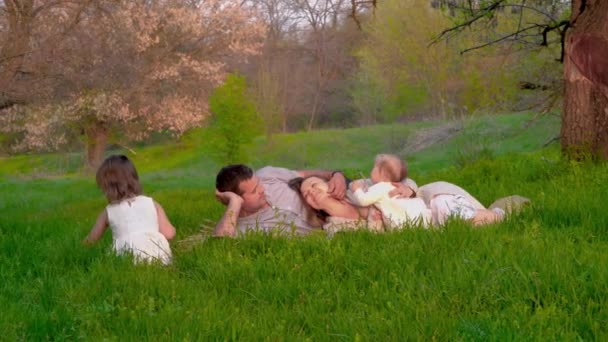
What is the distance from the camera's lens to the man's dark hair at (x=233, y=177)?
6.25 m

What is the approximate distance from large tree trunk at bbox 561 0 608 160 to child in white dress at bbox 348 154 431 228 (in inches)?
116

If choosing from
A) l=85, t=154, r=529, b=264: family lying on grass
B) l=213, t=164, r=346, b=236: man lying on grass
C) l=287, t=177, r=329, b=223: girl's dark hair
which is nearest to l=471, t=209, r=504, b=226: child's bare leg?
l=85, t=154, r=529, b=264: family lying on grass

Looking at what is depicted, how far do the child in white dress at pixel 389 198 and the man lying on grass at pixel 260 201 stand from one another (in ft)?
1.00

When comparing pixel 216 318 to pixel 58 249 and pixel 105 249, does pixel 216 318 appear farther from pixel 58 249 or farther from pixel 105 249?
pixel 58 249

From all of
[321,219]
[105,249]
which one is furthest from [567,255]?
[105,249]

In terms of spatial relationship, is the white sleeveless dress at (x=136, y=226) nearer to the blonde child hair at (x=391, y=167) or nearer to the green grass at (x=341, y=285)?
the green grass at (x=341, y=285)

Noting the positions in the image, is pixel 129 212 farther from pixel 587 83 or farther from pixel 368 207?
pixel 587 83

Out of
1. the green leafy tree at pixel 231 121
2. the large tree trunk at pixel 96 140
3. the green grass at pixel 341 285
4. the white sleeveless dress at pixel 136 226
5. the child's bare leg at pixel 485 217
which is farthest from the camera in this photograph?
the large tree trunk at pixel 96 140

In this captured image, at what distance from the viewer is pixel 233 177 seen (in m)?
6.24

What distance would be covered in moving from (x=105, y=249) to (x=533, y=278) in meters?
3.37

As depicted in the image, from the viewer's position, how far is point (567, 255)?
4254 mm

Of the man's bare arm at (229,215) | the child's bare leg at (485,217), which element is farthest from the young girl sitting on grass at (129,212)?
the child's bare leg at (485,217)

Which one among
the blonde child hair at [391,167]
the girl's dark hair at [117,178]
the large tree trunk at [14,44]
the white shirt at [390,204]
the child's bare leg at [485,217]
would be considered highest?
the large tree trunk at [14,44]

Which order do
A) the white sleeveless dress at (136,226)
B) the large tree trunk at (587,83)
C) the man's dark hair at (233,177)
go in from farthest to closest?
1. the large tree trunk at (587,83)
2. the man's dark hair at (233,177)
3. the white sleeveless dress at (136,226)
